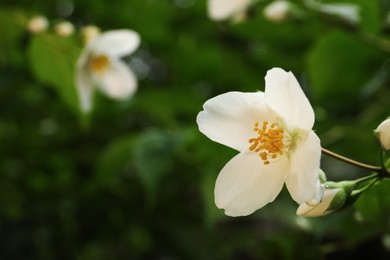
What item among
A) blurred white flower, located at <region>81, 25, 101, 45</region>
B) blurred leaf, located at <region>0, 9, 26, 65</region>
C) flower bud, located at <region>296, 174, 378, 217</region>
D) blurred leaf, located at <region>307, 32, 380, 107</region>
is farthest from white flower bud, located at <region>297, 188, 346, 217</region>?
blurred leaf, located at <region>0, 9, 26, 65</region>

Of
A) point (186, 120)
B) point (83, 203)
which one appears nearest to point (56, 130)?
point (83, 203)

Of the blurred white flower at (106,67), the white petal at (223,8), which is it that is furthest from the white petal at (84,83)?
the white petal at (223,8)

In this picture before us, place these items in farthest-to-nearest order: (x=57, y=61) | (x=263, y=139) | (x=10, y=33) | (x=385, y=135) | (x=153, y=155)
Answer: (x=10, y=33)
(x=57, y=61)
(x=153, y=155)
(x=263, y=139)
(x=385, y=135)

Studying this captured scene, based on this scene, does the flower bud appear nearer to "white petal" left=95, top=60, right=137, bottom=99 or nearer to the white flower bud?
the white flower bud

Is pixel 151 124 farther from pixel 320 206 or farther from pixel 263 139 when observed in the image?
pixel 320 206

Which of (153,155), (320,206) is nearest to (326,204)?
(320,206)

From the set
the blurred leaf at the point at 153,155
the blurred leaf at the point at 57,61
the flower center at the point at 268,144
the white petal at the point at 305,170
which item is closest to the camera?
the white petal at the point at 305,170

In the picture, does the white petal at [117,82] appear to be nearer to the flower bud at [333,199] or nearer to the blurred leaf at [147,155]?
the blurred leaf at [147,155]
